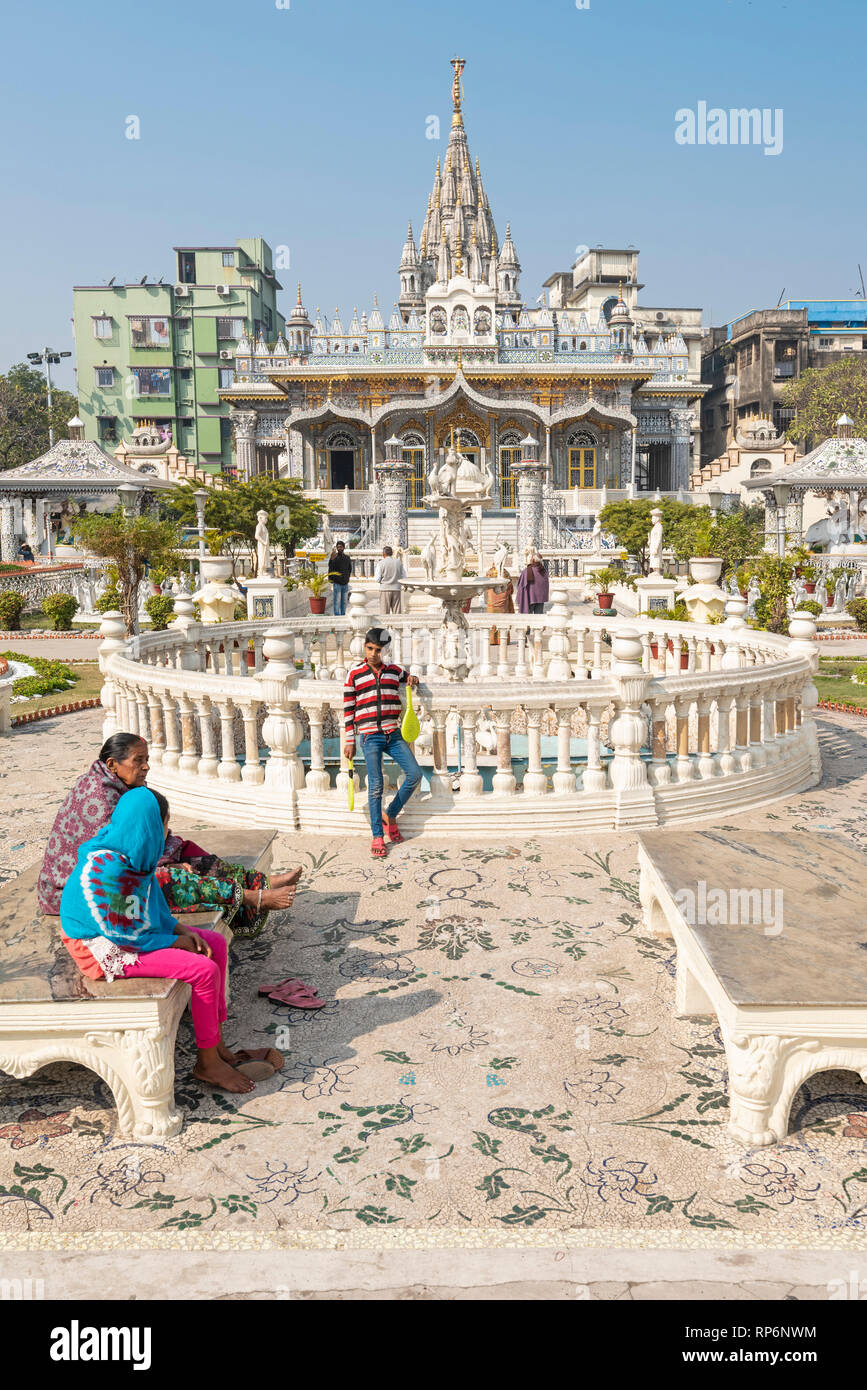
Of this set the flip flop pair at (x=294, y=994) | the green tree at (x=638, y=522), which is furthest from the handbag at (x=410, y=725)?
the green tree at (x=638, y=522)

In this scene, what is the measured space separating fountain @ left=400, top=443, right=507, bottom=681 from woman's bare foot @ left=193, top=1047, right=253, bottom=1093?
5.75 metres

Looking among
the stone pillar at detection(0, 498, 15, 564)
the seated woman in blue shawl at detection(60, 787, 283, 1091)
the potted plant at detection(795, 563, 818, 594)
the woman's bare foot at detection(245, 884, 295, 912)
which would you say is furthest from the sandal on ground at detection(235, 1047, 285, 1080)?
the stone pillar at detection(0, 498, 15, 564)

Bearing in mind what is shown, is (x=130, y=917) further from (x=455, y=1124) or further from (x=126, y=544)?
(x=126, y=544)

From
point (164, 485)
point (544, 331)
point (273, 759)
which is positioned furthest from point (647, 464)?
point (273, 759)

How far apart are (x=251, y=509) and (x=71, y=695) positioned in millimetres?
14567

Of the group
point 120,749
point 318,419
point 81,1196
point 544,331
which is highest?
point 544,331

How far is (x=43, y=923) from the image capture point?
12.9ft

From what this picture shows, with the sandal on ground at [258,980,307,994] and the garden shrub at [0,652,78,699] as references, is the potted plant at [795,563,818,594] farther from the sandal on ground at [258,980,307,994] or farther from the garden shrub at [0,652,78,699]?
the sandal on ground at [258,980,307,994]

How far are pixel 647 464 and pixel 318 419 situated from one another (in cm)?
1685

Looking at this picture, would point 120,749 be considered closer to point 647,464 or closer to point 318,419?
point 318,419

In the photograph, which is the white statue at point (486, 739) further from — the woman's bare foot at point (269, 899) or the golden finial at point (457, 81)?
the golden finial at point (457, 81)

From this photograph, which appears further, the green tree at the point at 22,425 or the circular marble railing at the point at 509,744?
the green tree at the point at 22,425

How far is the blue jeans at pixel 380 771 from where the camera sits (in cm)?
626

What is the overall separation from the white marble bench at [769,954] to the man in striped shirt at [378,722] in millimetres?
2044
